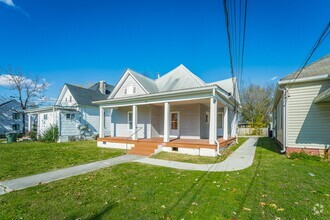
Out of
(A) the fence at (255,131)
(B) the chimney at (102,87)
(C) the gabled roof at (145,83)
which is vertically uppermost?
(B) the chimney at (102,87)

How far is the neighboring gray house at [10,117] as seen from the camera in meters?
25.2

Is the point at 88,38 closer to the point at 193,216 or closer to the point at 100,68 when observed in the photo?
the point at 100,68

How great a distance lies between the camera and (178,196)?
13.2ft

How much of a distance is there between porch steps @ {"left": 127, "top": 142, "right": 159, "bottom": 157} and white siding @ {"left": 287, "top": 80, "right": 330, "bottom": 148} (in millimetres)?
6946

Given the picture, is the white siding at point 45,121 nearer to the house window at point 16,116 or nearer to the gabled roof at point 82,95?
the gabled roof at point 82,95

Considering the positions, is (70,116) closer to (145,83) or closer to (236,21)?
(145,83)

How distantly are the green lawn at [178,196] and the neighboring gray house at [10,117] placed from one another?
28.3 metres

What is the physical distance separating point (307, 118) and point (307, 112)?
0.28 m

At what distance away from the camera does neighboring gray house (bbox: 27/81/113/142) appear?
57.6ft

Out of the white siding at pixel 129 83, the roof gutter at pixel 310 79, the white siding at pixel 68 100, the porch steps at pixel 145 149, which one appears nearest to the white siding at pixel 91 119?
the white siding at pixel 68 100

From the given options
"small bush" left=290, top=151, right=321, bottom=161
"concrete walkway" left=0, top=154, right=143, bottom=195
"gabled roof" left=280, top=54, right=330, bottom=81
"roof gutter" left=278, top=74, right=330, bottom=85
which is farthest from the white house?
"gabled roof" left=280, top=54, right=330, bottom=81

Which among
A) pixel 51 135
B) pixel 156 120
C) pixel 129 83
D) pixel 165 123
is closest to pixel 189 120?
pixel 156 120

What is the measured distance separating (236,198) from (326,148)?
6.85 meters

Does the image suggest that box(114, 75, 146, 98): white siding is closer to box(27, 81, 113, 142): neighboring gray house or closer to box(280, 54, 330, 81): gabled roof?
box(27, 81, 113, 142): neighboring gray house
